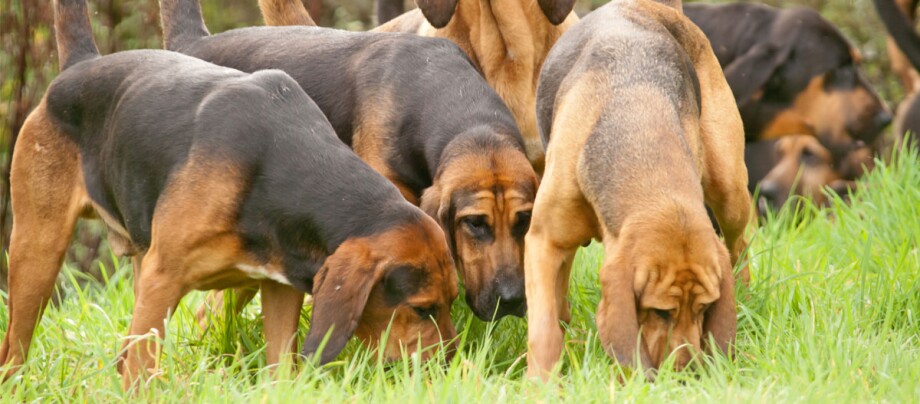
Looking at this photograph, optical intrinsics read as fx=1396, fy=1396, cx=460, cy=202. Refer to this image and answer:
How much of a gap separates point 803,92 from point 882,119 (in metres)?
0.61

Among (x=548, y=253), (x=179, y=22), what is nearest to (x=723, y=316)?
(x=548, y=253)

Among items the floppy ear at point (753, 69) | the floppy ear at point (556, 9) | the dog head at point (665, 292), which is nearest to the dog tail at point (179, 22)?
the floppy ear at point (556, 9)

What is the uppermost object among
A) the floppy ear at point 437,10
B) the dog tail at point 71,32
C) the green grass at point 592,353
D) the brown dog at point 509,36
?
the dog tail at point 71,32

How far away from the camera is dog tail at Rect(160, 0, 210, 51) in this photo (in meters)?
7.20

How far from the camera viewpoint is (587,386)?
5074mm

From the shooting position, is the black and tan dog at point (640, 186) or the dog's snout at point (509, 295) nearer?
the black and tan dog at point (640, 186)

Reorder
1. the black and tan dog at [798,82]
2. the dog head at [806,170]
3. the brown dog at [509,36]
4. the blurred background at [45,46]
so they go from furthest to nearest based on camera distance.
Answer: the dog head at [806,170] < the black and tan dog at [798,82] < the blurred background at [45,46] < the brown dog at [509,36]

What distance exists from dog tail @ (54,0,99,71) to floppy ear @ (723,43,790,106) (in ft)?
17.6

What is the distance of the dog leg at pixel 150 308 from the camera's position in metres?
5.35

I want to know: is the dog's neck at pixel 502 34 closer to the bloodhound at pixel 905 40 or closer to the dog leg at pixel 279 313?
the dog leg at pixel 279 313

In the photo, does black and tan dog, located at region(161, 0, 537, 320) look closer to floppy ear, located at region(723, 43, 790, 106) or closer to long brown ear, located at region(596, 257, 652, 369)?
long brown ear, located at region(596, 257, 652, 369)

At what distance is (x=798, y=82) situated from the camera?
1028 centimetres

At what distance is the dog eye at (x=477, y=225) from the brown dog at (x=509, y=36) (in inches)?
50.1

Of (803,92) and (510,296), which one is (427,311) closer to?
(510,296)
